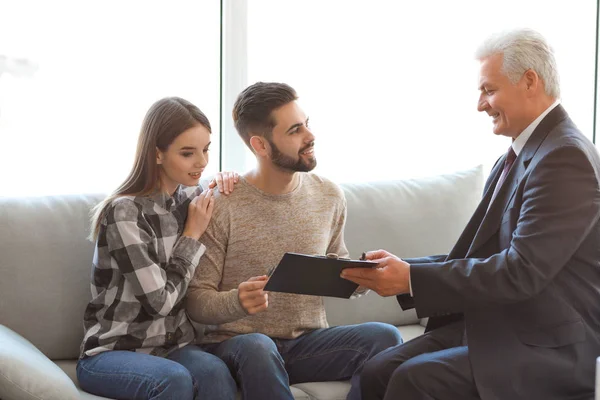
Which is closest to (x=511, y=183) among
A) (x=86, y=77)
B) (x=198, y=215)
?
(x=198, y=215)

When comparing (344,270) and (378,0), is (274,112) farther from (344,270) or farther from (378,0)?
(378,0)

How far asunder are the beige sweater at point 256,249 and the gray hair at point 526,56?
0.77m

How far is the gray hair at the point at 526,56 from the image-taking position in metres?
2.29

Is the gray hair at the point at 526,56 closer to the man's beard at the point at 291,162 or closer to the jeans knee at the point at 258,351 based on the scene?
the man's beard at the point at 291,162

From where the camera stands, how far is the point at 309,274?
225 centimetres

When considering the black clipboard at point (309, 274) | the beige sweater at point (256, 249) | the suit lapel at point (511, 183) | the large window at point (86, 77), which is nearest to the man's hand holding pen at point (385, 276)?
the black clipboard at point (309, 274)

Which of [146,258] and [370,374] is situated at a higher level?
[146,258]

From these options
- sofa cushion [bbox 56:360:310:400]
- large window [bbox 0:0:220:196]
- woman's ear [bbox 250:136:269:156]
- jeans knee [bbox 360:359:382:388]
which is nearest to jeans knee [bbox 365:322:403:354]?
jeans knee [bbox 360:359:382:388]

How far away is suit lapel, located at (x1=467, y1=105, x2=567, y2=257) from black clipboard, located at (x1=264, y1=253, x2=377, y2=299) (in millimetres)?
307

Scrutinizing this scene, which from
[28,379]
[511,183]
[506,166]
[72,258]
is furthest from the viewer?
[72,258]

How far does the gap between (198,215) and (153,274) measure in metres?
0.26

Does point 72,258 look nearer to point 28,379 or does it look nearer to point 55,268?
point 55,268

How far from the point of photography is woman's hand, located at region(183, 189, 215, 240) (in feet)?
8.19

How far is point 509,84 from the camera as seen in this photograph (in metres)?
Result: 2.31
